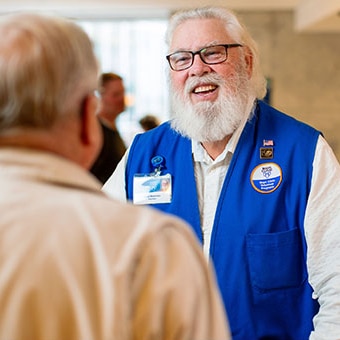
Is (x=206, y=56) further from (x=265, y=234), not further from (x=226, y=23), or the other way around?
(x=265, y=234)

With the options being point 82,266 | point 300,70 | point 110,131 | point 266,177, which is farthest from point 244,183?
point 300,70

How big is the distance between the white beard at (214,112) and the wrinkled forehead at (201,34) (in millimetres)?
110

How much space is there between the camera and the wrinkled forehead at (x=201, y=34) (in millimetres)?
2270

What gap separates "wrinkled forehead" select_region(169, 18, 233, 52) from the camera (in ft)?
7.45

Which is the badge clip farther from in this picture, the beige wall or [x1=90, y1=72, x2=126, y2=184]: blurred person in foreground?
the beige wall

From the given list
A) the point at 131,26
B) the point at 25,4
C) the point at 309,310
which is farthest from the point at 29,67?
the point at 131,26

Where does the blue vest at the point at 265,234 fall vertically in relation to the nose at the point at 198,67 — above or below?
below

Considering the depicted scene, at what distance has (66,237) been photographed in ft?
3.16

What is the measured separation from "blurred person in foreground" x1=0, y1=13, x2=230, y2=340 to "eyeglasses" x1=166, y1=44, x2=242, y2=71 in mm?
1255

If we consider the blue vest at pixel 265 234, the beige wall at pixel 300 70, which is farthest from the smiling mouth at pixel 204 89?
the beige wall at pixel 300 70

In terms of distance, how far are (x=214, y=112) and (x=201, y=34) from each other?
27cm

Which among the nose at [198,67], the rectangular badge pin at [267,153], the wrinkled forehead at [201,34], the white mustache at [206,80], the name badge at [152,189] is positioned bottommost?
the name badge at [152,189]

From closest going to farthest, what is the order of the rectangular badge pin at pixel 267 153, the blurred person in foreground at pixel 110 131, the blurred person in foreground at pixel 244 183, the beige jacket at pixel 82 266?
1. the beige jacket at pixel 82 266
2. the blurred person in foreground at pixel 244 183
3. the rectangular badge pin at pixel 267 153
4. the blurred person in foreground at pixel 110 131

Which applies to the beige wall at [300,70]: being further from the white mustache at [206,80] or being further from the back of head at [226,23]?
the white mustache at [206,80]
